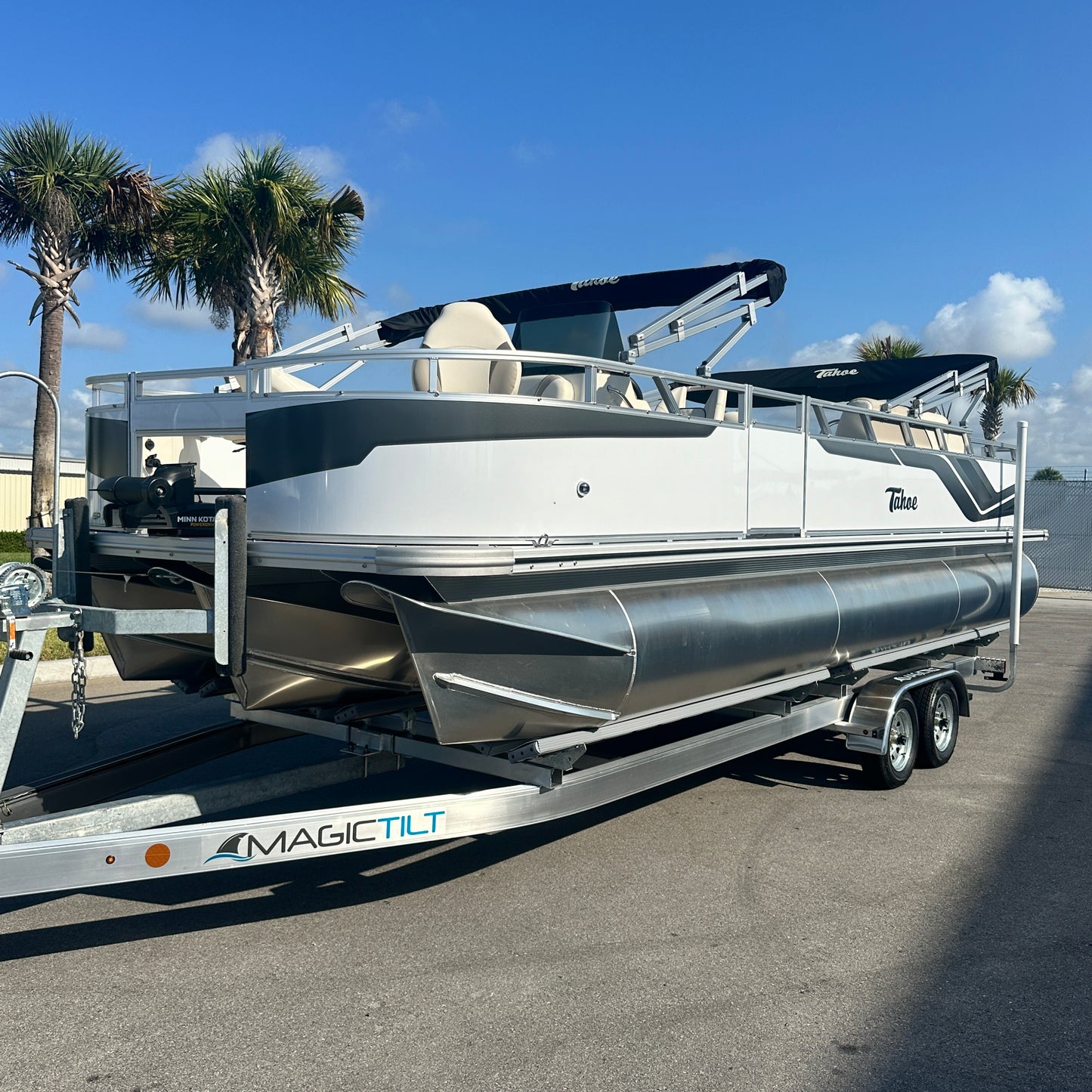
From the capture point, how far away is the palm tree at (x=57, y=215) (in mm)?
16391

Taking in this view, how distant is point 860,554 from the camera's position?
245 inches

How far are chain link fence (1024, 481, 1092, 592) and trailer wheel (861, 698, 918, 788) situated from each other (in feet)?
56.8

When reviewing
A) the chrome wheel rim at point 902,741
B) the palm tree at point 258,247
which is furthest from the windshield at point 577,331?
the palm tree at point 258,247

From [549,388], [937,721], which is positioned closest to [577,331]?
[549,388]

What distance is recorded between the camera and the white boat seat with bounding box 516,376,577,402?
452 centimetres

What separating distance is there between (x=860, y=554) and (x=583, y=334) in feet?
7.35

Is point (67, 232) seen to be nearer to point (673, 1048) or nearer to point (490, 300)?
point (490, 300)

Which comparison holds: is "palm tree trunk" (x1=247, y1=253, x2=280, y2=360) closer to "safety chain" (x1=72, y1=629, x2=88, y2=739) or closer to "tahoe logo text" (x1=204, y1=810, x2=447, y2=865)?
"safety chain" (x1=72, y1=629, x2=88, y2=739)

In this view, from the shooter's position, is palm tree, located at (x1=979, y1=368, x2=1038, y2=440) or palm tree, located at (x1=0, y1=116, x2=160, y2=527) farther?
palm tree, located at (x1=979, y1=368, x2=1038, y2=440)

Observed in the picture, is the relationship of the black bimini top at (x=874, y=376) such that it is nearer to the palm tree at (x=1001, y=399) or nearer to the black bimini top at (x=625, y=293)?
the black bimini top at (x=625, y=293)

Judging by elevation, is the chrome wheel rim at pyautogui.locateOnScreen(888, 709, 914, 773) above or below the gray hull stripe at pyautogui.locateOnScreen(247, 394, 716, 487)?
below

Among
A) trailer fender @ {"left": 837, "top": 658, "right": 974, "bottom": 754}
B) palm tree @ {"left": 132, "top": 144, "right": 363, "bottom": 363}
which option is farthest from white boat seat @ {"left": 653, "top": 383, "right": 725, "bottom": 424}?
palm tree @ {"left": 132, "top": 144, "right": 363, "bottom": 363}

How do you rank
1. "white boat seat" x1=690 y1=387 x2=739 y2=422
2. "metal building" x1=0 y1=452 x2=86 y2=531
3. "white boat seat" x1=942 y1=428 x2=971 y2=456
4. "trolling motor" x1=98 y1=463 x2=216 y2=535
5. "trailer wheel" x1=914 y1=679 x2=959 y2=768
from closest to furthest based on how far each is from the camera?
"trolling motor" x1=98 y1=463 x2=216 y2=535 → "white boat seat" x1=690 y1=387 x2=739 y2=422 → "trailer wheel" x1=914 y1=679 x2=959 y2=768 → "white boat seat" x1=942 y1=428 x2=971 y2=456 → "metal building" x1=0 y1=452 x2=86 y2=531

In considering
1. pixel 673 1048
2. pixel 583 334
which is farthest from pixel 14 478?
pixel 673 1048
